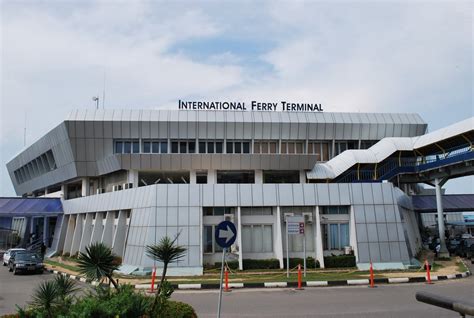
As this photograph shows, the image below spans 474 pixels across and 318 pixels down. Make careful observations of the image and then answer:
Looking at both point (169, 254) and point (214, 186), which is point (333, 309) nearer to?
point (169, 254)

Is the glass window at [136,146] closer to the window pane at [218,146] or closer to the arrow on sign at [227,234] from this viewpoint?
the window pane at [218,146]

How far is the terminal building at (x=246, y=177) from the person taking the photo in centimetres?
2609

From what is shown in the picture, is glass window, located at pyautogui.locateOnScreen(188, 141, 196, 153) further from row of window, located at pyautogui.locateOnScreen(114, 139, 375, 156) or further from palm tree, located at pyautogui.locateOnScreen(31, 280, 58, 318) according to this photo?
palm tree, located at pyautogui.locateOnScreen(31, 280, 58, 318)

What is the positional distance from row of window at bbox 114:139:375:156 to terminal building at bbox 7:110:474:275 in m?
0.09

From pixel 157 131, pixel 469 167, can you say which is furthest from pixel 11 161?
pixel 469 167

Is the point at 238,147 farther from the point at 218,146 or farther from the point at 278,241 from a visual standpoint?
the point at 278,241

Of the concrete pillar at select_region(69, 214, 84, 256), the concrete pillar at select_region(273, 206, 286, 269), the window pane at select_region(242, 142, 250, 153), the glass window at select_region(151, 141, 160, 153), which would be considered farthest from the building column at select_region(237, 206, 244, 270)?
the concrete pillar at select_region(69, 214, 84, 256)

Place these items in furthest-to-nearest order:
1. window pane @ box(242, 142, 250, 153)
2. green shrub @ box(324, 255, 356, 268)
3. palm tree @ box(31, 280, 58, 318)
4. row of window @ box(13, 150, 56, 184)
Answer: row of window @ box(13, 150, 56, 184) < window pane @ box(242, 142, 250, 153) < green shrub @ box(324, 255, 356, 268) < palm tree @ box(31, 280, 58, 318)

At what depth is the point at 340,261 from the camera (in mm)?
25625

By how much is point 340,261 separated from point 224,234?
16.9 m

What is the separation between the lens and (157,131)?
38188mm

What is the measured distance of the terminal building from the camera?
26.1 meters

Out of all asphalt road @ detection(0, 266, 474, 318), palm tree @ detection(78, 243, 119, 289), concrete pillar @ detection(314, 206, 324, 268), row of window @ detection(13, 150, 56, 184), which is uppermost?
row of window @ detection(13, 150, 56, 184)

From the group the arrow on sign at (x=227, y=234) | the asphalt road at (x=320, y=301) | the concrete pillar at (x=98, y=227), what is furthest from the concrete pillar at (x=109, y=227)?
the arrow on sign at (x=227, y=234)
